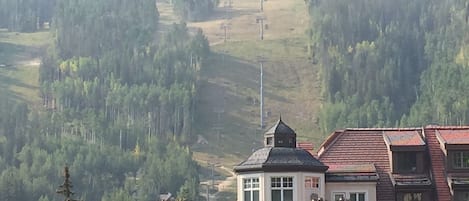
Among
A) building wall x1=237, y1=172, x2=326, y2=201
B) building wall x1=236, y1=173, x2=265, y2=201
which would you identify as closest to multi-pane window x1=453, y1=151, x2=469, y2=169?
building wall x1=237, y1=172, x2=326, y2=201

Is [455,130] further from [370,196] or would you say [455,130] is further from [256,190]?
[256,190]

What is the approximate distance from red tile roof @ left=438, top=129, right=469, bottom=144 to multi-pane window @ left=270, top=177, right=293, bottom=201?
8.91 m

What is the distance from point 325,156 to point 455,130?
720 centimetres

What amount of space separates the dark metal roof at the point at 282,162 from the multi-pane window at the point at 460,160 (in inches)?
282

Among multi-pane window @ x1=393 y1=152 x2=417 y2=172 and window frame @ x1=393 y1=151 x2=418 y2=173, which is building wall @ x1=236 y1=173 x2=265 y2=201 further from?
multi-pane window @ x1=393 y1=152 x2=417 y2=172

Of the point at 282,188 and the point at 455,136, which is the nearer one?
the point at 282,188

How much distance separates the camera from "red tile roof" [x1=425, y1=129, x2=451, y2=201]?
206ft

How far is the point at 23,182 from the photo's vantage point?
19588 cm

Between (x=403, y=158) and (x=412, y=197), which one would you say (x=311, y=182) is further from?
(x=403, y=158)

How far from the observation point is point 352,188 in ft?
206

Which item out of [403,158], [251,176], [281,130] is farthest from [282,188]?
[403,158]

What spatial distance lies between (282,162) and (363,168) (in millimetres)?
5248

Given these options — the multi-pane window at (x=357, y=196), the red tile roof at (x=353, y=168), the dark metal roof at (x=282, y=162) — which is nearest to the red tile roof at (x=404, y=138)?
the red tile roof at (x=353, y=168)

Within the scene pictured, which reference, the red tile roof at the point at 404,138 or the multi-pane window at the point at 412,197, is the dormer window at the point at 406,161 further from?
the multi-pane window at the point at 412,197
